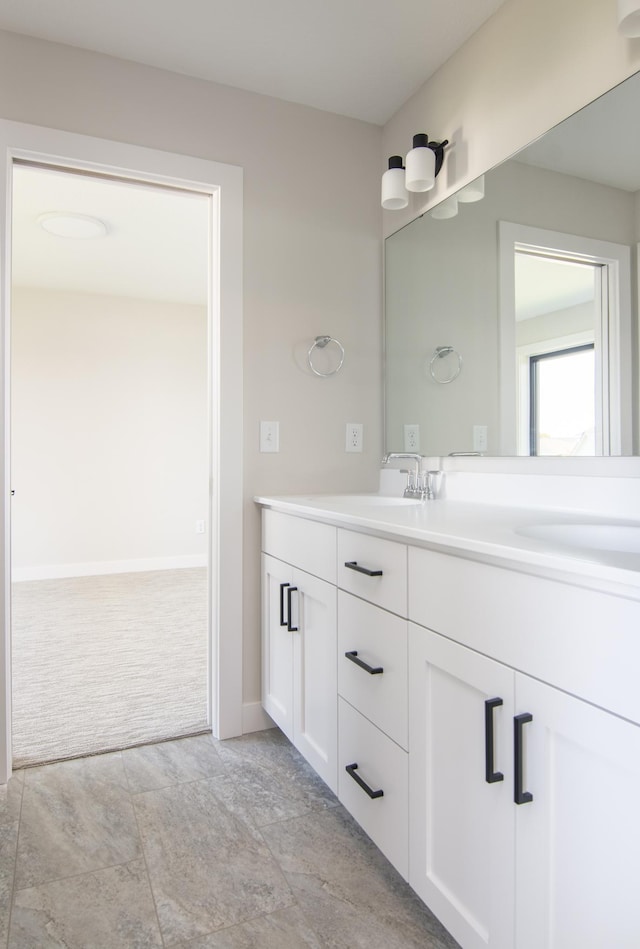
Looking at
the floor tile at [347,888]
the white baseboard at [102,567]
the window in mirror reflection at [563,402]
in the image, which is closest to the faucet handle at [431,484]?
the window in mirror reflection at [563,402]

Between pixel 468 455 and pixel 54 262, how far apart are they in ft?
12.0

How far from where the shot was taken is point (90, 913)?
1240 mm

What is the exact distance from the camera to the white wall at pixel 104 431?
4766 millimetres

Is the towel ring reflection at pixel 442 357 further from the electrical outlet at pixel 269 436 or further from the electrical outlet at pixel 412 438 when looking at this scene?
the electrical outlet at pixel 269 436

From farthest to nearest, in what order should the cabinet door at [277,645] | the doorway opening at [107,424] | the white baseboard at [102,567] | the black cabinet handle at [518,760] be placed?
the white baseboard at [102,567] → the doorway opening at [107,424] → the cabinet door at [277,645] → the black cabinet handle at [518,760]

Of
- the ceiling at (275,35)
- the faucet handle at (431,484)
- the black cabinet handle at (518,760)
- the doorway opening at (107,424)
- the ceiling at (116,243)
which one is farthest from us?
the doorway opening at (107,424)

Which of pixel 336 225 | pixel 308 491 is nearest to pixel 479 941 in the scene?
pixel 308 491

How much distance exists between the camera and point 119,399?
199 inches

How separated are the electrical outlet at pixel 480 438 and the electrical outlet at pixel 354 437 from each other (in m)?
0.56

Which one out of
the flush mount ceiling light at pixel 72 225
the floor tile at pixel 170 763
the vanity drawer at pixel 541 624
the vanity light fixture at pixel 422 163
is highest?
the flush mount ceiling light at pixel 72 225

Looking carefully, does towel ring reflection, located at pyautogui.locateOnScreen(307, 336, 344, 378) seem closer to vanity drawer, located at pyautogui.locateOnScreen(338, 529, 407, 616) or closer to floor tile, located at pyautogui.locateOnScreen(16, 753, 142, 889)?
vanity drawer, located at pyautogui.locateOnScreen(338, 529, 407, 616)

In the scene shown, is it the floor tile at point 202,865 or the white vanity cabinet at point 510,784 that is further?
the floor tile at point 202,865

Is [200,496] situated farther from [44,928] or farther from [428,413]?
[44,928]

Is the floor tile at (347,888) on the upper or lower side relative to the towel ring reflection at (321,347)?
lower
